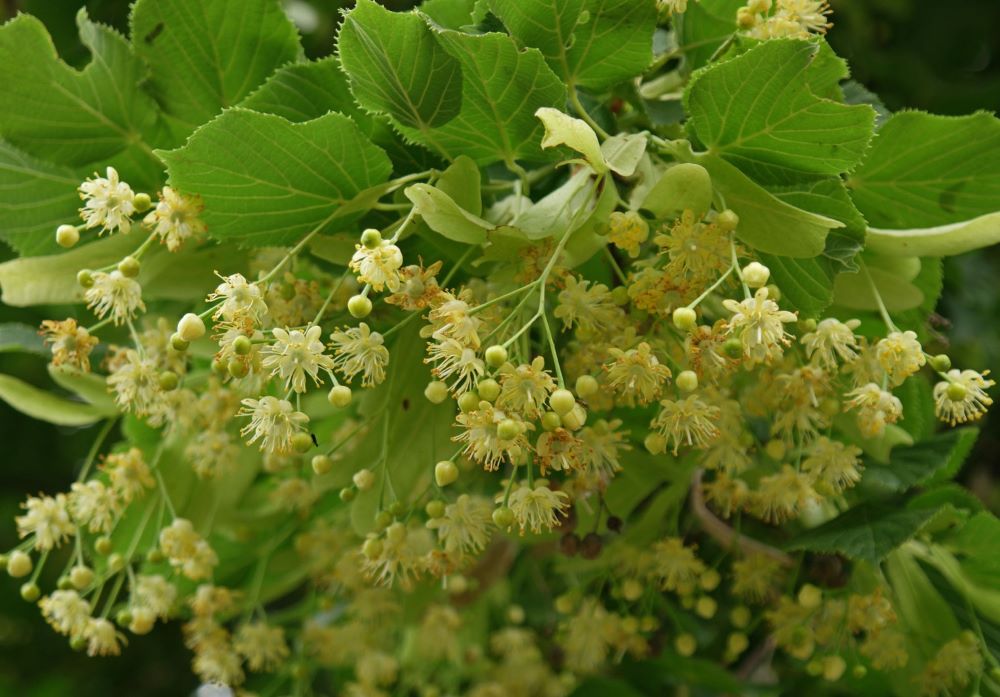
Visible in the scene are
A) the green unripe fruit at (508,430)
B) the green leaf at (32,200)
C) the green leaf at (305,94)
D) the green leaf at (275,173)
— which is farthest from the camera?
the green leaf at (32,200)

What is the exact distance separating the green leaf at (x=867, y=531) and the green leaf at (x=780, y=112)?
381 mm

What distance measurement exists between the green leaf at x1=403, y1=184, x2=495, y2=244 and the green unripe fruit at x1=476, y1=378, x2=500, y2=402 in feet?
0.43

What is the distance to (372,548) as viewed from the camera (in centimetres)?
95

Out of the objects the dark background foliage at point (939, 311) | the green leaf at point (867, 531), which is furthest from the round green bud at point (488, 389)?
the dark background foliage at point (939, 311)

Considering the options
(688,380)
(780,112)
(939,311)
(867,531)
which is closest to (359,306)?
(688,380)

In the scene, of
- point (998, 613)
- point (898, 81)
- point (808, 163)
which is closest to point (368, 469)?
point (808, 163)

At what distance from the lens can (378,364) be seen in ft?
Answer: 2.65

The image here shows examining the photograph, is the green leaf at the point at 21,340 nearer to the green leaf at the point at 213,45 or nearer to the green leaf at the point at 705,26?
Result: the green leaf at the point at 213,45

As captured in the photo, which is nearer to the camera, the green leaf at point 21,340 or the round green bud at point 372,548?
the round green bud at point 372,548

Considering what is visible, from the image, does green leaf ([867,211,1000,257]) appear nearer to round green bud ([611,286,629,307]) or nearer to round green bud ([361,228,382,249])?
round green bud ([611,286,629,307])

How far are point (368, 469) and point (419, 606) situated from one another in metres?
0.45

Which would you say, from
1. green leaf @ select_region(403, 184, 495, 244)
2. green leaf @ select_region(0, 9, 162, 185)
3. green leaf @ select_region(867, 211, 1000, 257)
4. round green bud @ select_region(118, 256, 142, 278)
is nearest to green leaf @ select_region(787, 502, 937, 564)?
green leaf @ select_region(867, 211, 1000, 257)

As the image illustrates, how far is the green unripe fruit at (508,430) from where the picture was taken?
709 mm

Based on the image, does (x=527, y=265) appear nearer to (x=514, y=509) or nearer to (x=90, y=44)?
(x=514, y=509)
